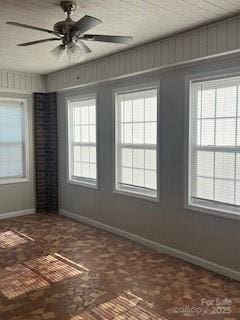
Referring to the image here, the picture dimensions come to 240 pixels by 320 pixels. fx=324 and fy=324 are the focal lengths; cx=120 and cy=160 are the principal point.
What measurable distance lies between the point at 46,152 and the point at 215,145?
3795 mm

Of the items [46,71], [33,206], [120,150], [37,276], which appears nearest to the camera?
[37,276]

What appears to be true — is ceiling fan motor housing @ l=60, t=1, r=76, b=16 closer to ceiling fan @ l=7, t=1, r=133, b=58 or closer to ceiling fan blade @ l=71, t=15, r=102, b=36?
ceiling fan @ l=7, t=1, r=133, b=58

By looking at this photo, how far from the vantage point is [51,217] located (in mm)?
6078

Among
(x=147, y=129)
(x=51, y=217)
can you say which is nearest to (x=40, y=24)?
(x=147, y=129)

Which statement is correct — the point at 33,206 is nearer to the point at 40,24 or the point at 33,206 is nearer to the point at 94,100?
the point at 94,100

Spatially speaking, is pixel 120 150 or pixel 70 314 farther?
pixel 120 150

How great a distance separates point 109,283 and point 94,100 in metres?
3.08

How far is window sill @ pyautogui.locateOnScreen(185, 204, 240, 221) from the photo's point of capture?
3.44m

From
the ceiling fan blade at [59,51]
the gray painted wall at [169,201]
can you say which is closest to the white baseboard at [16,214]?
the gray painted wall at [169,201]

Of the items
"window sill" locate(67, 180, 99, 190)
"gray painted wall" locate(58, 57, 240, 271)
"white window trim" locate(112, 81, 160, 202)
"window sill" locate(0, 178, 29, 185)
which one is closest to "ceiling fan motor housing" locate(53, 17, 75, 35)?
"gray painted wall" locate(58, 57, 240, 271)

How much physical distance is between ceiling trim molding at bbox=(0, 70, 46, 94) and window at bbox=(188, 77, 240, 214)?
347cm

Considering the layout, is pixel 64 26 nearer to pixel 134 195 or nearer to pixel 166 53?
pixel 166 53

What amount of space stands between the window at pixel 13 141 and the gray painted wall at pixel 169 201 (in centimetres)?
150

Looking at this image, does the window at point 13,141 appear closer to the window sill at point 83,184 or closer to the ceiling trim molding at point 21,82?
the ceiling trim molding at point 21,82
